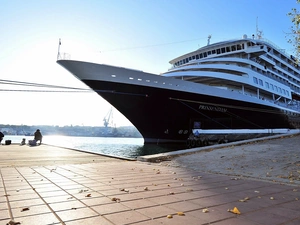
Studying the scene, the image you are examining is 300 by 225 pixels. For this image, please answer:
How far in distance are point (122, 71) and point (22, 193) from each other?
1601 cm

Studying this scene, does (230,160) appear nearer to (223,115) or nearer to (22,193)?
(22,193)

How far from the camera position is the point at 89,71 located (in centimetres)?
1888

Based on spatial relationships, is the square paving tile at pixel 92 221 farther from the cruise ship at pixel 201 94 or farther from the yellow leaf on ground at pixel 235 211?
the cruise ship at pixel 201 94

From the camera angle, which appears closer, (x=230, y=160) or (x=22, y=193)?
(x=22, y=193)

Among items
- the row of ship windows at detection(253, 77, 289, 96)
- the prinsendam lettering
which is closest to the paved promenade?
the prinsendam lettering

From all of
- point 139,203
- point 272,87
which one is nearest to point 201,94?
point 272,87

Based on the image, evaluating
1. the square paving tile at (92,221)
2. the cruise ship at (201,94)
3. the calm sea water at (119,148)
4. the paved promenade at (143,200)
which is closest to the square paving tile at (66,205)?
the paved promenade at (143,200)

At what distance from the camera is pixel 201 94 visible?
878 inches

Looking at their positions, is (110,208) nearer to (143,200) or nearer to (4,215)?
(143,200)

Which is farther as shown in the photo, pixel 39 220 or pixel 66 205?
pixel 66 205

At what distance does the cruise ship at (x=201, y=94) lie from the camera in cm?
1986

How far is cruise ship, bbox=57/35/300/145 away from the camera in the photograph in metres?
19.9

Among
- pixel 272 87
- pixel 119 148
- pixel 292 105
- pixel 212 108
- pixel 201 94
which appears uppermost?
pixel 272 87

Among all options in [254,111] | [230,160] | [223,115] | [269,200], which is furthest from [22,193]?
[254,111]
